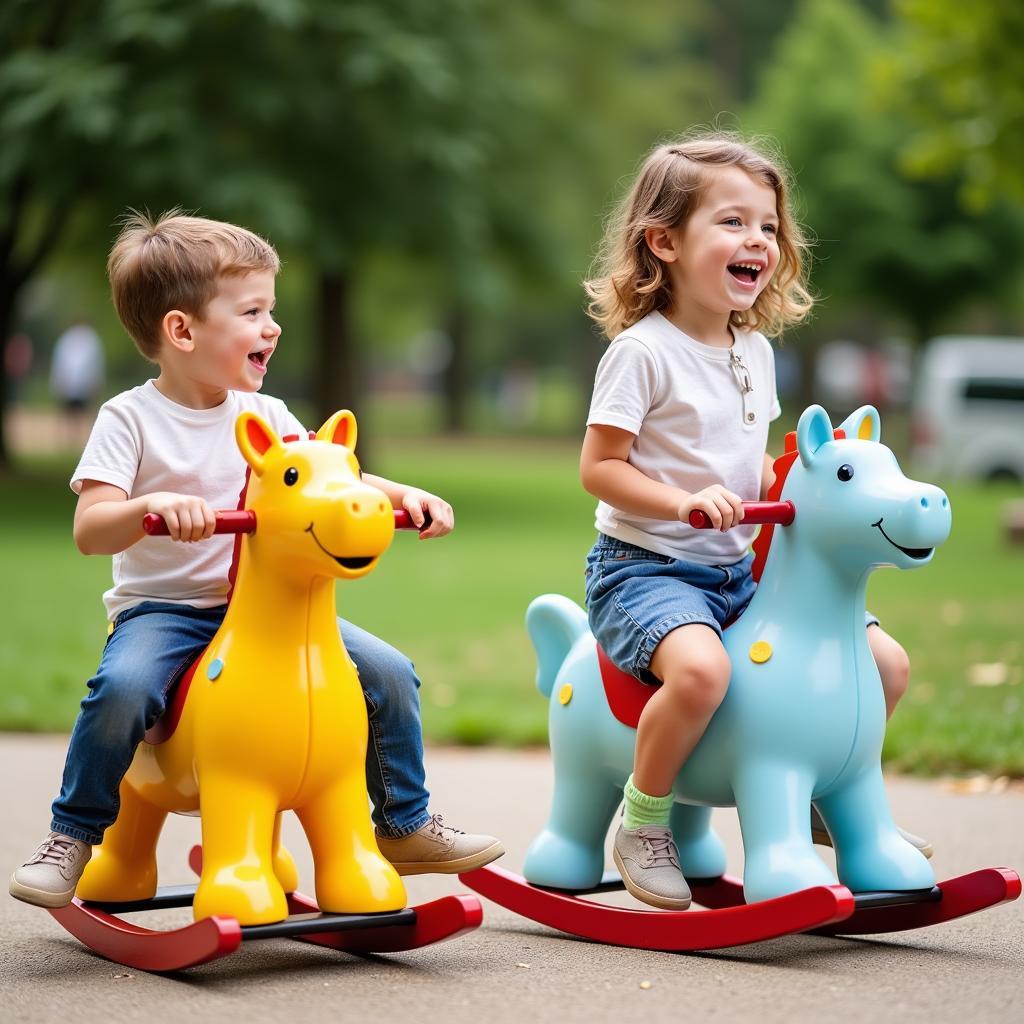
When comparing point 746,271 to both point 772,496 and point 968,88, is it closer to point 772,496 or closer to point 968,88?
point 772,496

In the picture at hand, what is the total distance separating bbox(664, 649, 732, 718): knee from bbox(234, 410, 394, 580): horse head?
0.72 metres

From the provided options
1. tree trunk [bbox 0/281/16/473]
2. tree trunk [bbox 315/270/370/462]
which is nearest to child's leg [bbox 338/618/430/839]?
tree trunk [bbox 315/270/370/462]

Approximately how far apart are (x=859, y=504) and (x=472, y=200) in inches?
559

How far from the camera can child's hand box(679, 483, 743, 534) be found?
3.54 meters

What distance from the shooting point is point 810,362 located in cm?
3172

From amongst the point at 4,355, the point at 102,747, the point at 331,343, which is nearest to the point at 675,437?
the point at 102,747

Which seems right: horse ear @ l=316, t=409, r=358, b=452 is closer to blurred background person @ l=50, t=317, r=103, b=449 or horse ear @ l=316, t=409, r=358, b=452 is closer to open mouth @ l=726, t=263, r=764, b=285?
open mouth @ l=726, t=263, r=764, b=285

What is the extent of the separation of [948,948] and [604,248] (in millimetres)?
1974

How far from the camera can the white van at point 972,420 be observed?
77.0 feet

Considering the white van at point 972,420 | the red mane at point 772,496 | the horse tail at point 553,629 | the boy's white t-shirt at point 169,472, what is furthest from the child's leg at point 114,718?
the white van at point 972,420

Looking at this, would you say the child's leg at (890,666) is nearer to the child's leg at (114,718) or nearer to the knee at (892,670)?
the knee at (892,670)

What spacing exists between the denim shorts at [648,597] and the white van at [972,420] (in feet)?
66.6

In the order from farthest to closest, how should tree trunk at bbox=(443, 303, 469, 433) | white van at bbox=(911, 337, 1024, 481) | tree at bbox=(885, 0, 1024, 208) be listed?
tree trunk at bbox=(443, 303, 469, 433), white van at bbox=(911, 337, 1024, 481), tree at bbox=(885, 0, 1024, 208)

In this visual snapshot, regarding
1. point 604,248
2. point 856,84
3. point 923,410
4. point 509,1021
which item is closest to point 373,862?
point 509,1021
